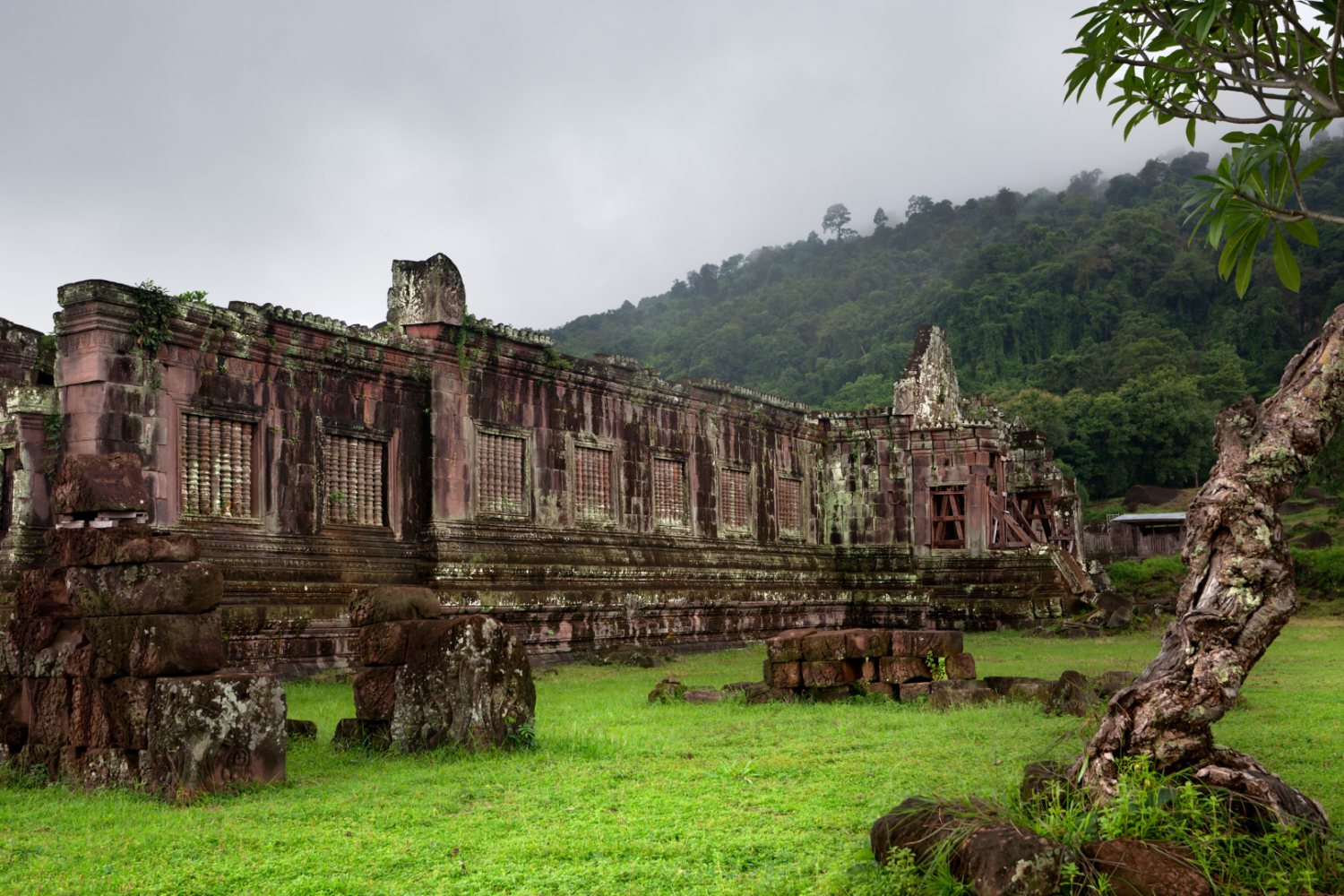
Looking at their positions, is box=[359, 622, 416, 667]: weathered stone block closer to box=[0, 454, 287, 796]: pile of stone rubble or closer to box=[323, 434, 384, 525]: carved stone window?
box=[0, 454, 287, 796]: pile of stone rubble

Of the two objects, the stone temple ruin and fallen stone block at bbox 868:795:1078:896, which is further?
the stone temple ruin

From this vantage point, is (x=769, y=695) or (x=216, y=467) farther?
(x=216, y=467)

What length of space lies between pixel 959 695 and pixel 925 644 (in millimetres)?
1008

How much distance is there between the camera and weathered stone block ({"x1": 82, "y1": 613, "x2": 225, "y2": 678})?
7.14 meters

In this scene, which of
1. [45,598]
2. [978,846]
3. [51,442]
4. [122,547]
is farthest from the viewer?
[51,442]

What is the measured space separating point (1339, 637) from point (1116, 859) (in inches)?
713

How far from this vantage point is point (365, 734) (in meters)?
8.73

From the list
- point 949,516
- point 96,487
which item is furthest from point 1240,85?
point 949,516

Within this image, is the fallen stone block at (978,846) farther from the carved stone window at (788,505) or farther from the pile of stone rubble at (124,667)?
the carved stone window at (788,505)

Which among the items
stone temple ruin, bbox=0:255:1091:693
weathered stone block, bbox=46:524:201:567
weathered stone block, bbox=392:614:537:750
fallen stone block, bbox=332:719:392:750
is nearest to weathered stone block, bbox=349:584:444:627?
stone temple ruin, bbox=0:255:1091:693

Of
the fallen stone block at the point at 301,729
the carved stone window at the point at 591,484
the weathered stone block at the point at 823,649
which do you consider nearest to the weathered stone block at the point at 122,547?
the fallen stone block at the point at 301,729

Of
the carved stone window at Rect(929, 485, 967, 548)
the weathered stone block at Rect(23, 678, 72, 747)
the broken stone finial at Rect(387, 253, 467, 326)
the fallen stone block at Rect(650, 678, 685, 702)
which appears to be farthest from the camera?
the carved stone window at Rect(929, 485, 967, 548)

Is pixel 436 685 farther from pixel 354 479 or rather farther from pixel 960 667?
pixel 354 479

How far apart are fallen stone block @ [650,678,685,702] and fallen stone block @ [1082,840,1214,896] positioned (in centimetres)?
768
